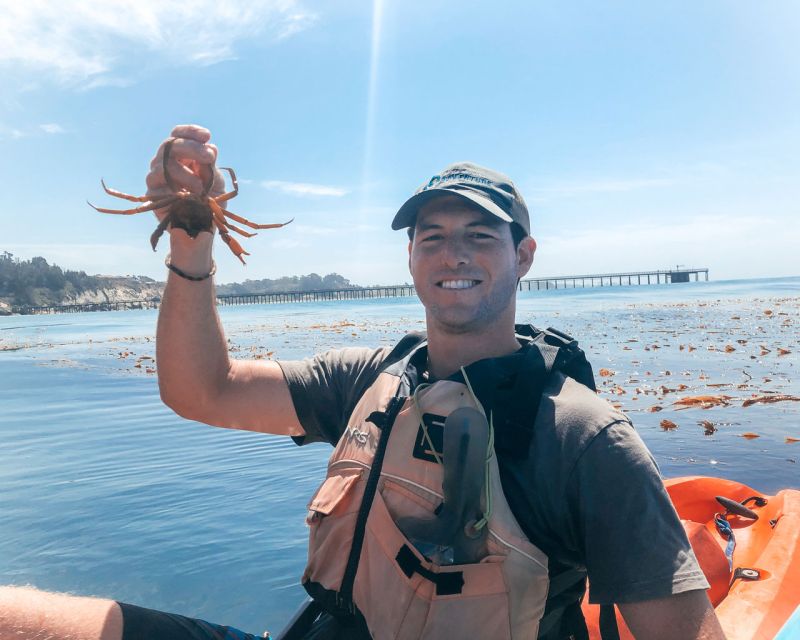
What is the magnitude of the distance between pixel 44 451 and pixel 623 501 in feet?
31.1

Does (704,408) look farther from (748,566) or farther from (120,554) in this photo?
(120,554)

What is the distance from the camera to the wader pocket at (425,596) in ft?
7.30

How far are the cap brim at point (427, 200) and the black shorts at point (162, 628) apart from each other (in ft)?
7.00

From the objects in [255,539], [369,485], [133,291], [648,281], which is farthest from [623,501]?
[133,291]

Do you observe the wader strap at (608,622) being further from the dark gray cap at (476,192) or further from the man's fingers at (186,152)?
the man's fingers at (186,152)

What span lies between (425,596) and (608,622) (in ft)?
2.61

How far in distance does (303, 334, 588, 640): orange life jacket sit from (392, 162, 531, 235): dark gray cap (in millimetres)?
727

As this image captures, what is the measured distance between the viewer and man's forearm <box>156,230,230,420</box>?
Result: 2.96 metres

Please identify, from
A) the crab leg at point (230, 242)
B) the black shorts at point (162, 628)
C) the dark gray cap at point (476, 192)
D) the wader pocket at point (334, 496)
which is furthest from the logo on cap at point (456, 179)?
the black shorts at point (162, 628)

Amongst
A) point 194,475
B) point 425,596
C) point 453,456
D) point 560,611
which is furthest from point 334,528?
point 194,475

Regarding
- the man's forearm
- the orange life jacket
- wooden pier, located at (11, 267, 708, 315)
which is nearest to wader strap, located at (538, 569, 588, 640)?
the orange life jacket

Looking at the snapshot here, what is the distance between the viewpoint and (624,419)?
2.38 meters

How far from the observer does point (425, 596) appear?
7.52ft

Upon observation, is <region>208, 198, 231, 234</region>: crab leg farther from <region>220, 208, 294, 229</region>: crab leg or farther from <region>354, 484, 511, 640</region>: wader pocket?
<region>354, 484, 511, 640</region>: wader pocket
